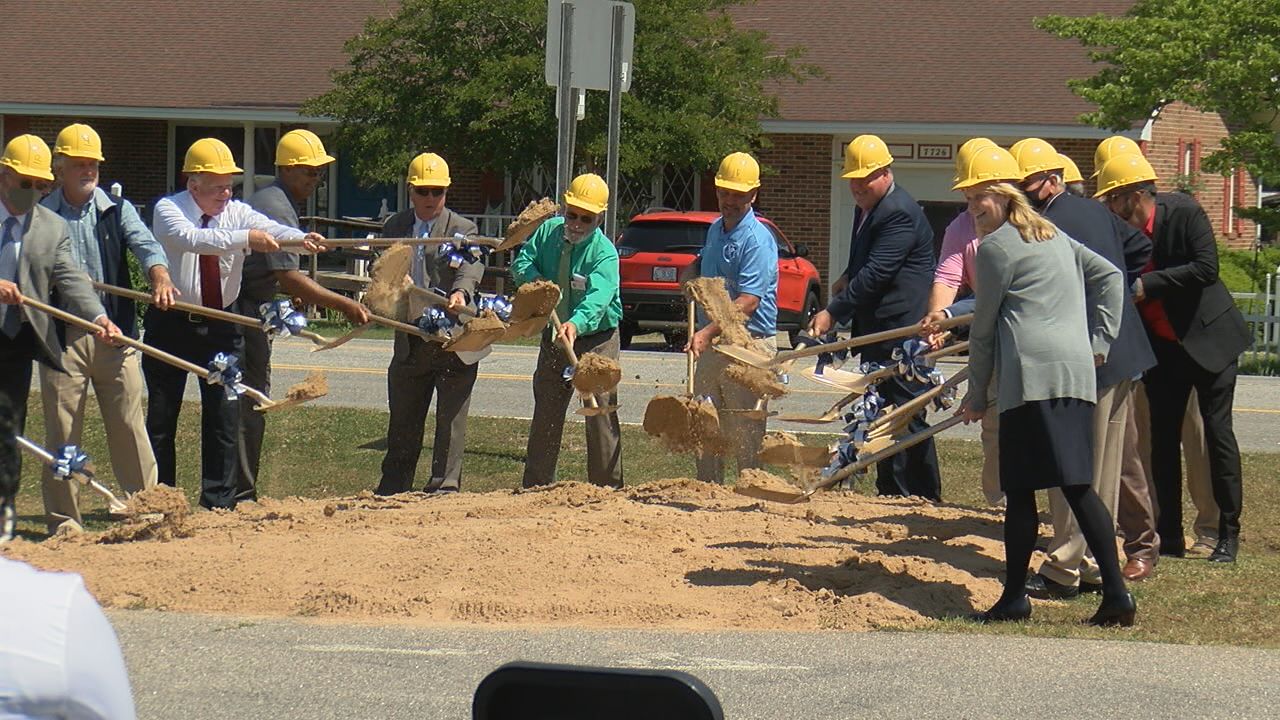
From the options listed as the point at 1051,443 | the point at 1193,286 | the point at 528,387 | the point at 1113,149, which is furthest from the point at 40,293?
the point at 528,387

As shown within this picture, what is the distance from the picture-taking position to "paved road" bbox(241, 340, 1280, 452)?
15477 mm

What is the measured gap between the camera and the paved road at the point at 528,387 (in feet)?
50.8

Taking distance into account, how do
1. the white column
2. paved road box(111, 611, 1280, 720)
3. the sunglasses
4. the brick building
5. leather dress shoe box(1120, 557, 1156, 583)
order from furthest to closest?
the white column < the brick building < the sunglasses < leather dress shoe box(1120, 557, 1156, 583) < paved road box(111, 611, 1280, 720)

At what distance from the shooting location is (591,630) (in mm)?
7309

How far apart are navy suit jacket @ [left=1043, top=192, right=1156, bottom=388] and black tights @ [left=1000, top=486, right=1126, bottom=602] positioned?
0.79 metres

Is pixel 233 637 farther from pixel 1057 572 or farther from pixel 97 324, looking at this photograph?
pixel 1057 572

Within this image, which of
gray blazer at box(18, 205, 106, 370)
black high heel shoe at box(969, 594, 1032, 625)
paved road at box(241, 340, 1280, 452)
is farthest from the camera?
→ paved road at box(241, 340, 1280, 452)

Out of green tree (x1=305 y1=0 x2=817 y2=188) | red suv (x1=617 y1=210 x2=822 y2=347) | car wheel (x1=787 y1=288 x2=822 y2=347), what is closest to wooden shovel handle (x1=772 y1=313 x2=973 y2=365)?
red suv (x1=617 y1=210 x2=822 y2=347)

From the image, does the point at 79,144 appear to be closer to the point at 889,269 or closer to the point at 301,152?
the point at 301,152

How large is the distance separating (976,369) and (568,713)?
5.23 metres

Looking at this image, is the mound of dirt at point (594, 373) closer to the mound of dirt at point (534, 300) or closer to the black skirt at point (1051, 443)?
the mound of dirt at point (534, 300)

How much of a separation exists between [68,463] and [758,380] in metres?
3.63

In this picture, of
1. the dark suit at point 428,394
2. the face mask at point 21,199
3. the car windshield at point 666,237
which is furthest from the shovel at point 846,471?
the car windshield at point 666,237

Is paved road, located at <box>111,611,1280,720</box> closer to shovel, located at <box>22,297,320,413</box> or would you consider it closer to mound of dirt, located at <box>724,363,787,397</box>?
shovel, located at <box>22,297,320,413</box>
